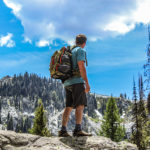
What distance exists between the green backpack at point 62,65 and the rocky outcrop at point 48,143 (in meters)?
1.95

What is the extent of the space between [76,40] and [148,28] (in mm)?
8050

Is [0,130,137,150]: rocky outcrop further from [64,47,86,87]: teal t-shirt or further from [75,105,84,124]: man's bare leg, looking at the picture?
[64,47,86,87]: teal t-shirt

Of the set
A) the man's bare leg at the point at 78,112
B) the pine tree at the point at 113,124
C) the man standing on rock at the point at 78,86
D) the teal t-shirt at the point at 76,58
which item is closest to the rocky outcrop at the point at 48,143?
the man standing on rock at the point at 78,86

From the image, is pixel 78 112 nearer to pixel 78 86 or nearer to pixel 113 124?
pixel 78 86

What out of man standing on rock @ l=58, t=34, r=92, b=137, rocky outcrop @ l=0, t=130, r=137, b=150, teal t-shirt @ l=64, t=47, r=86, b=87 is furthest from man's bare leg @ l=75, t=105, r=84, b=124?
teal t-shirt @ l=64, t=47, r=86, b=87

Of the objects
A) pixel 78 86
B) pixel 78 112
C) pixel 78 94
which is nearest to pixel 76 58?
pixel 78 86

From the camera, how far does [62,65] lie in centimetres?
638

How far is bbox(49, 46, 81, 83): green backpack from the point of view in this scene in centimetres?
639

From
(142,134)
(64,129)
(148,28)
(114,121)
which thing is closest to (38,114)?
(114,121)

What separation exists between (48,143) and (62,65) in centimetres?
229

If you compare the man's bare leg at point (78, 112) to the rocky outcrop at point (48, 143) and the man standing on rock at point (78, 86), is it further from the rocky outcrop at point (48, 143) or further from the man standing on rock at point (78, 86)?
the rocky outcrop at point (48, 143)

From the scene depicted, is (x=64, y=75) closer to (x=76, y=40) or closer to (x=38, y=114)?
(x=76, y=40)

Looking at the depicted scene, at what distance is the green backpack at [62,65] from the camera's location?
6.39 m

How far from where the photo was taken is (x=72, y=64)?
6688 millimetres
